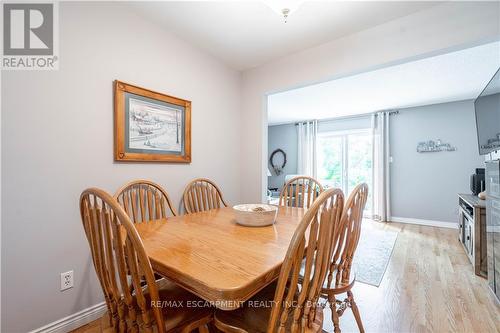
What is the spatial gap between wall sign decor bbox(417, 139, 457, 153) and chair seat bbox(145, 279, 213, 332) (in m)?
5.15

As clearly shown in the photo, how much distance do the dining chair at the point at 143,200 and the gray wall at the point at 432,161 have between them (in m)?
4.84

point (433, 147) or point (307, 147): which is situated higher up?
point (307, 147)

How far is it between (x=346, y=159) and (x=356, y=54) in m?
3.78

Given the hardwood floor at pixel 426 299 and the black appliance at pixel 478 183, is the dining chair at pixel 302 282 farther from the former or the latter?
the black appliance at pixel 478 183

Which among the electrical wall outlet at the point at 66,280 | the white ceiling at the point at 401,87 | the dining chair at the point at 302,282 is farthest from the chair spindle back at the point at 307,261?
the white ceiling at the point at 401,87

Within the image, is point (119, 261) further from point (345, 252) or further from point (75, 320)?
point (75, 320)

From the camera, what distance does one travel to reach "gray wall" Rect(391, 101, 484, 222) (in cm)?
412

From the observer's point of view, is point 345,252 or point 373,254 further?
point 373,254

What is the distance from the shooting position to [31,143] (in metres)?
1.34

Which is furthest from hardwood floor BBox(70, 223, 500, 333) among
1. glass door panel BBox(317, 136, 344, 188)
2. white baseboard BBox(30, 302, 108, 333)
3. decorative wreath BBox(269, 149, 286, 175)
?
decorative wreath BBox(269, 149, 286, 175)

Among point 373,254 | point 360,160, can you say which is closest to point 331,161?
point 360,160

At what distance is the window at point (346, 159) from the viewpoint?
17.0 feet

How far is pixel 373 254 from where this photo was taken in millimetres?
2914

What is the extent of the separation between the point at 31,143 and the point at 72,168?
0.25m
